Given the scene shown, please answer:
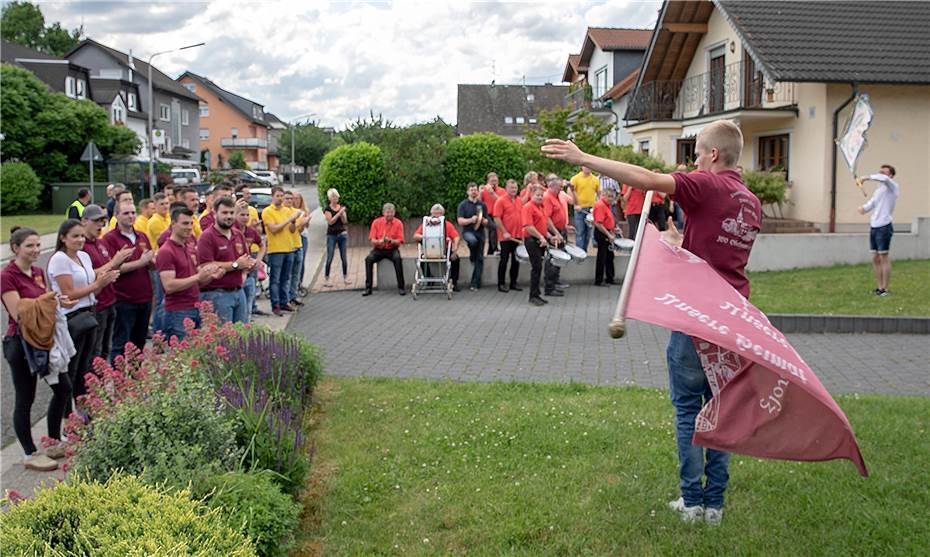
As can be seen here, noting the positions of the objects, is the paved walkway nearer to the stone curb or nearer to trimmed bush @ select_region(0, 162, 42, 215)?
the stone curb

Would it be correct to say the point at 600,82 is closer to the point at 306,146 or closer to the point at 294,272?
the point at 294,272

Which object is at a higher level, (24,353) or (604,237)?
(604,237)

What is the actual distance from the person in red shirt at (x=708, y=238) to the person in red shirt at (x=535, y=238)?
9.70m

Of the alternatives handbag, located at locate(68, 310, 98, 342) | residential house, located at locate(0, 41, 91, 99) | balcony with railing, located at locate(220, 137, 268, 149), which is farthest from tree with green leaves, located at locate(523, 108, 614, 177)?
balcony with railing, located at locate(220, 137, 268, 149)

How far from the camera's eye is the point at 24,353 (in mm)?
6516

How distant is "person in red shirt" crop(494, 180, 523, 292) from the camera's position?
1576 cm

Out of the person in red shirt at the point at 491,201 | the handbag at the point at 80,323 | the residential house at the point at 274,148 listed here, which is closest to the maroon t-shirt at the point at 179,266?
the handbag at the point at 80,323

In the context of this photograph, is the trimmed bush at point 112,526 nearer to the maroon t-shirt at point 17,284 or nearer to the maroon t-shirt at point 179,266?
the maroon t-shirt at point 17,284

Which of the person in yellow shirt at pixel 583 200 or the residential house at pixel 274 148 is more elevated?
the residential house at pixel 274 148

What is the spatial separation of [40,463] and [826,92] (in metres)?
21.5

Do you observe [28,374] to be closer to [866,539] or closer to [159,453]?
[159,453]

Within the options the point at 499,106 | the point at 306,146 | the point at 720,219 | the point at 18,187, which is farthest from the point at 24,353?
the point at 306,146

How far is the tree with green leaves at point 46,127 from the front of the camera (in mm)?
43562

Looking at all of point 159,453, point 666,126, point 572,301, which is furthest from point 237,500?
point 666,126
